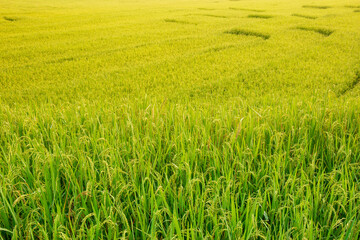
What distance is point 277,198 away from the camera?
1526mm

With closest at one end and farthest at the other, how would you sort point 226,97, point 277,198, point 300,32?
point 277,198, point 226,97, point 300,32

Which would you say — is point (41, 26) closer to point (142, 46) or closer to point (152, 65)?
point (142, 46)

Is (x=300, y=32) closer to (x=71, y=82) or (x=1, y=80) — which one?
(x=71, y=82)

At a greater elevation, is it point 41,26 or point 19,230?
point 41,26

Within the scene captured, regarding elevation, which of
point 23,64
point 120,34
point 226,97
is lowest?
point 226,97

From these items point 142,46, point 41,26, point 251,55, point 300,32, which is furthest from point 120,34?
point 300,32

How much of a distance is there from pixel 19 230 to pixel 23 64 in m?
7.03

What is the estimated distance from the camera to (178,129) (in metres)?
2.21

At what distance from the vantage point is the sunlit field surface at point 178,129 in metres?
1.35

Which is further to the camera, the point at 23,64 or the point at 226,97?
the point at 23,64

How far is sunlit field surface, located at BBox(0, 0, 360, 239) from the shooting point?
135 centimetres

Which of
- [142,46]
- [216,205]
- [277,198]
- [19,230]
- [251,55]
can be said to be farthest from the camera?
[142,46]

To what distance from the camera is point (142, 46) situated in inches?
351

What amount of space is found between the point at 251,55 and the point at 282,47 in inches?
53.5
